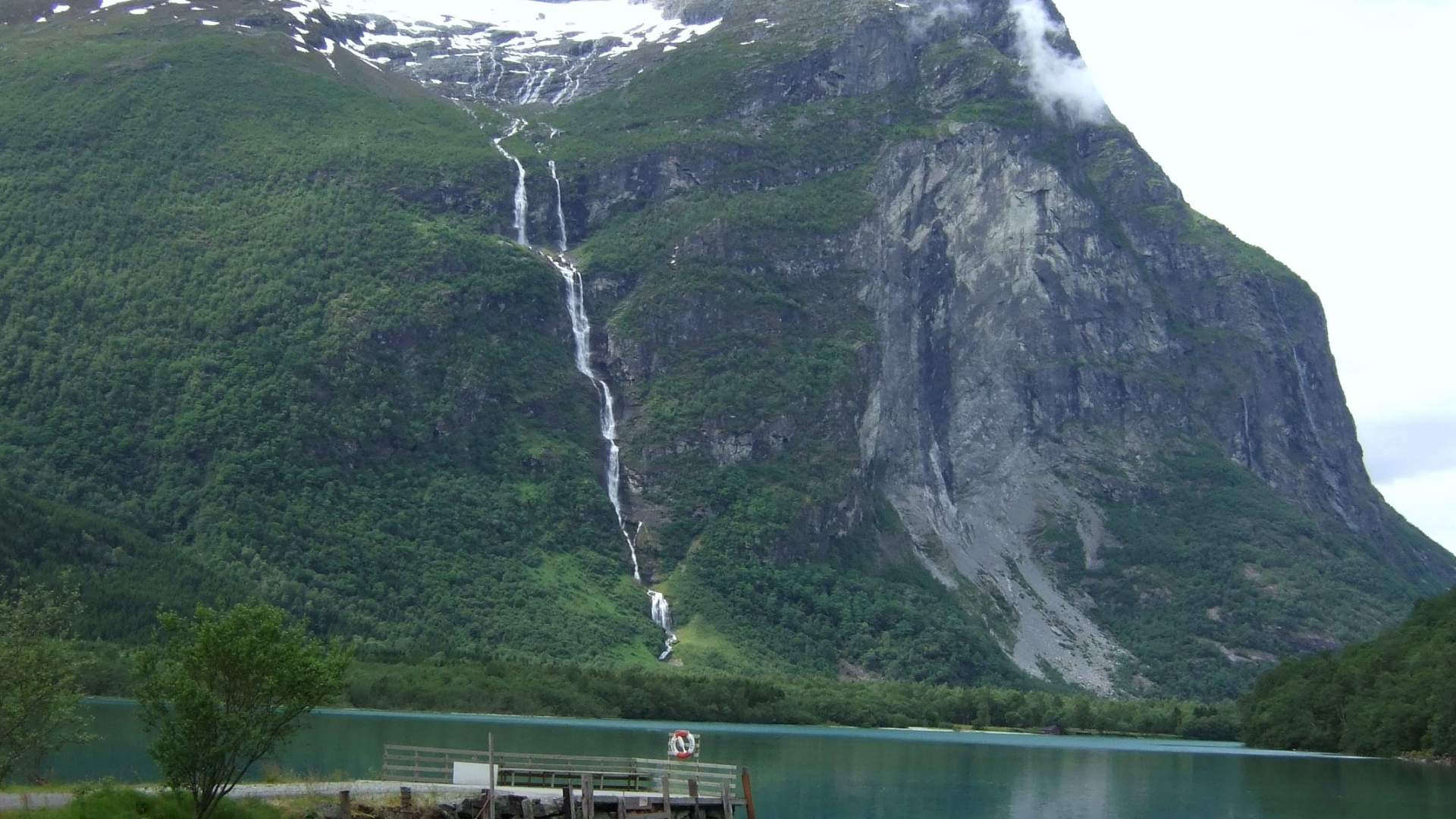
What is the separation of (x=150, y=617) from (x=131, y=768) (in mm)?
94584

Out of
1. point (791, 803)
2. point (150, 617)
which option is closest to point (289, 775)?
point (791, 803)

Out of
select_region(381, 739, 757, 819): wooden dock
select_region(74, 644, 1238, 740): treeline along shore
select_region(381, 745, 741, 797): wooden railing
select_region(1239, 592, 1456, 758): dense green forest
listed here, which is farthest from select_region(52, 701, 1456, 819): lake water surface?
select_region(74, 644, 1238, 740): treeline along shore

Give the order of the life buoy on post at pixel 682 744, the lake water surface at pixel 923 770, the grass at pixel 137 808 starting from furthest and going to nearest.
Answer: the lake water surface at pixel 923 770
the life buoy on post at pixel 682 744
the grass at pixel 137 808

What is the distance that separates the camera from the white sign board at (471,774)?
5172cm

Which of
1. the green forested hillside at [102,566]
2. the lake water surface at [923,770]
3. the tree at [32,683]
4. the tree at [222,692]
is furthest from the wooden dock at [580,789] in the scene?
the green forested hillside at [102,566]

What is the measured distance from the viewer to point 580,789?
52031mm

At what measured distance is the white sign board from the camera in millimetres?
51719

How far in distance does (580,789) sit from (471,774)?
3319mm

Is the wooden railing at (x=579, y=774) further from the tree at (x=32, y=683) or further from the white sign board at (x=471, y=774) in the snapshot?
the tree at (x=32, y=683)

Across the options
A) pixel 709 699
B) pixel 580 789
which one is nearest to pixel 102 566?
pixel 709 699

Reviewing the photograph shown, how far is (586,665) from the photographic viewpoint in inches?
7136

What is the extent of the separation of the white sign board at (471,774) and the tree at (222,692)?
6412mm

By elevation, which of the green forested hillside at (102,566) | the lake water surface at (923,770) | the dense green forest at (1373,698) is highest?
the green forested hillside at (102,566)

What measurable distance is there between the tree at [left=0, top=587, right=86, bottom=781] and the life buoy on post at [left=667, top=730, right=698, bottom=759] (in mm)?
19054
